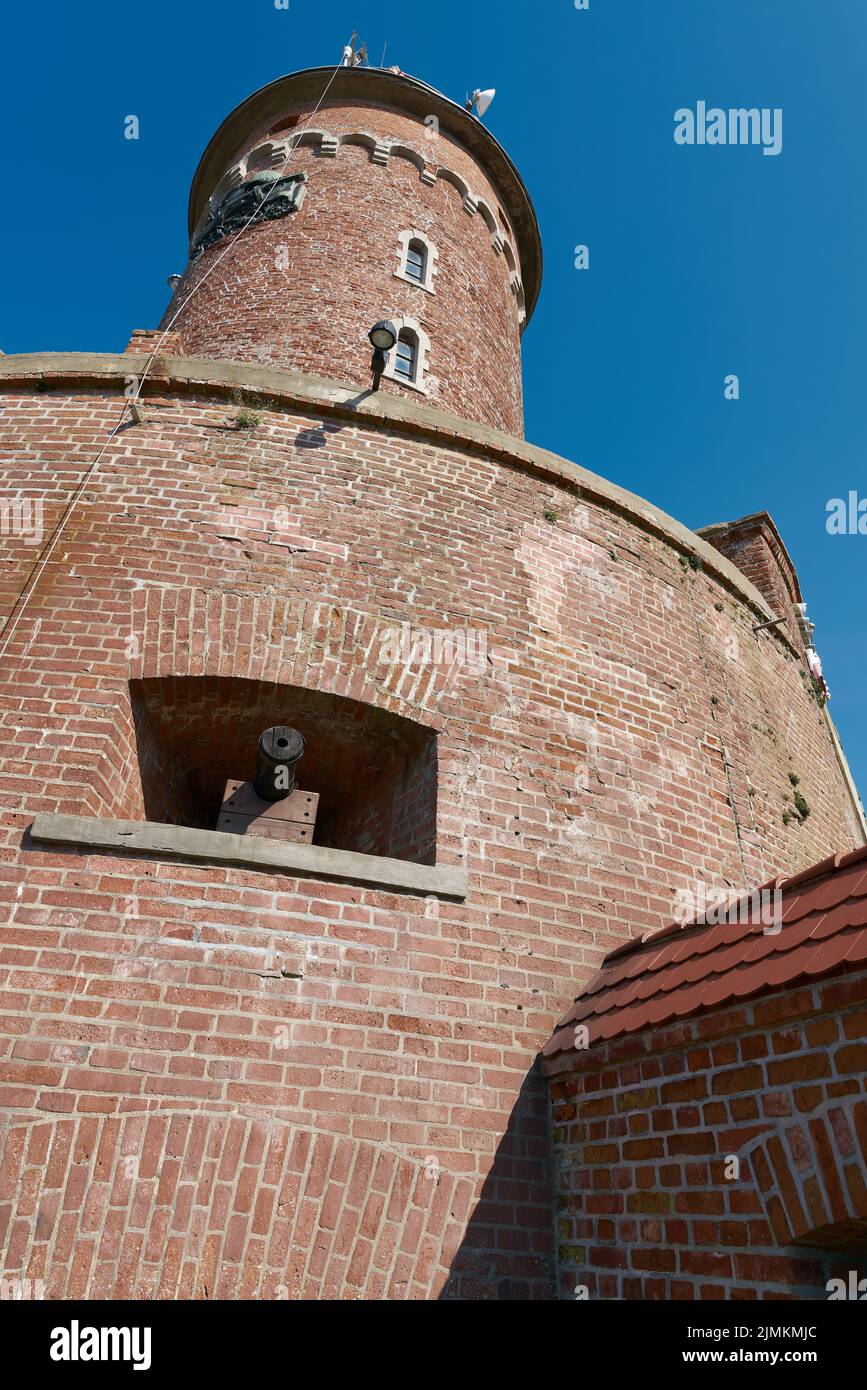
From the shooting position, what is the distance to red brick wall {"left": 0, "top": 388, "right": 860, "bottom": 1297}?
3.62 metres

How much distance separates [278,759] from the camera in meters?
4.50

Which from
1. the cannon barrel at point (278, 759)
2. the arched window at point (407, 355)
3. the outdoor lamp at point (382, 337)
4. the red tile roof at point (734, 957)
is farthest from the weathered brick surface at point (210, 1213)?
the arched window at point (407, 355)

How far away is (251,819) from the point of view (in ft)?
15.3

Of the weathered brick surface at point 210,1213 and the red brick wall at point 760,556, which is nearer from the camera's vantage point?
the weathered brick surface at point 210,1213

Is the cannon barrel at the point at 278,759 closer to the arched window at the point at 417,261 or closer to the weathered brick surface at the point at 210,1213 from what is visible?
the weathered brick surface at the point at 210,1213

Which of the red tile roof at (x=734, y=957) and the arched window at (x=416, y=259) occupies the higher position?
the arched window at (x=416, y=259)

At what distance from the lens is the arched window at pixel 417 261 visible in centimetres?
1116

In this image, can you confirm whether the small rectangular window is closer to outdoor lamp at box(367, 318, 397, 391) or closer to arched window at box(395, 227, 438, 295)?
arched window at box(395, 227, 438, 295)

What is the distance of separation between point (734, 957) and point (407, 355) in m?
9.09

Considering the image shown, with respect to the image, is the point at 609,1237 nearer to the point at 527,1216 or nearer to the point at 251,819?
the point at 527,1216

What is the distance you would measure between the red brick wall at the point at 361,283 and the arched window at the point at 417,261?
0.21m

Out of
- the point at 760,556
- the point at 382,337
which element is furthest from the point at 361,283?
the point at 760,556

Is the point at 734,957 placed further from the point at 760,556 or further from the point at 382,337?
the point at 760,556
